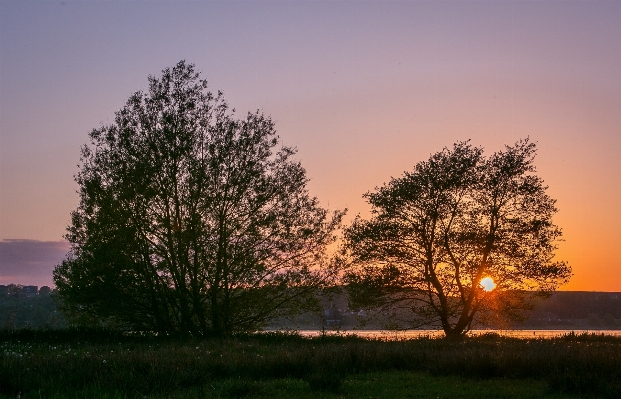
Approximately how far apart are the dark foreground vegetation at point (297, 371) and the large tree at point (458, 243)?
53.4 ft

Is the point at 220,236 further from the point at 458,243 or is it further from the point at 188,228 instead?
the point at 458,243

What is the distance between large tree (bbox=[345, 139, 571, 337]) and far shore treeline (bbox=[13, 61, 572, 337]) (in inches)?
4.6

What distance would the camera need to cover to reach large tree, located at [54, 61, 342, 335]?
93.4 feet

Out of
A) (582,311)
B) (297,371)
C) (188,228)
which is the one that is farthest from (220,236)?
(582,311)

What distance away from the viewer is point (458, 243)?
35.2m

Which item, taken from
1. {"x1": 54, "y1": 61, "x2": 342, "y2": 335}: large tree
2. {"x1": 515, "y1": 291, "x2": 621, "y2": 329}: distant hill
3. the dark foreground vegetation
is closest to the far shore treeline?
{"x1": 54, "y1": 61, "x2": 342, "y2": 335}: large tree

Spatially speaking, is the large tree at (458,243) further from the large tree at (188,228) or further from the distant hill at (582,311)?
the distant hill at (582,311)

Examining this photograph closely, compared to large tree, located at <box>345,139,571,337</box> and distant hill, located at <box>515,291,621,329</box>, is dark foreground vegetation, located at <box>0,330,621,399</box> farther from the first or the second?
distant hill, located at <box>515,291,621,329</box>

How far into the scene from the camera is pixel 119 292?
93.1 ft

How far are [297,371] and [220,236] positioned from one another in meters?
14.2

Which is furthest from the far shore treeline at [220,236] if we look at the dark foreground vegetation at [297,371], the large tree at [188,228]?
the dark foreground vegetation at [297,371]

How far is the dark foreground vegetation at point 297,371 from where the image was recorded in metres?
12.8

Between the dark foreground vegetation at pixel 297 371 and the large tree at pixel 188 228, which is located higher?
the large tree at pixel 188 228

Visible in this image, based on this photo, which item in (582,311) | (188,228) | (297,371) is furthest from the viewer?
(582,311)
